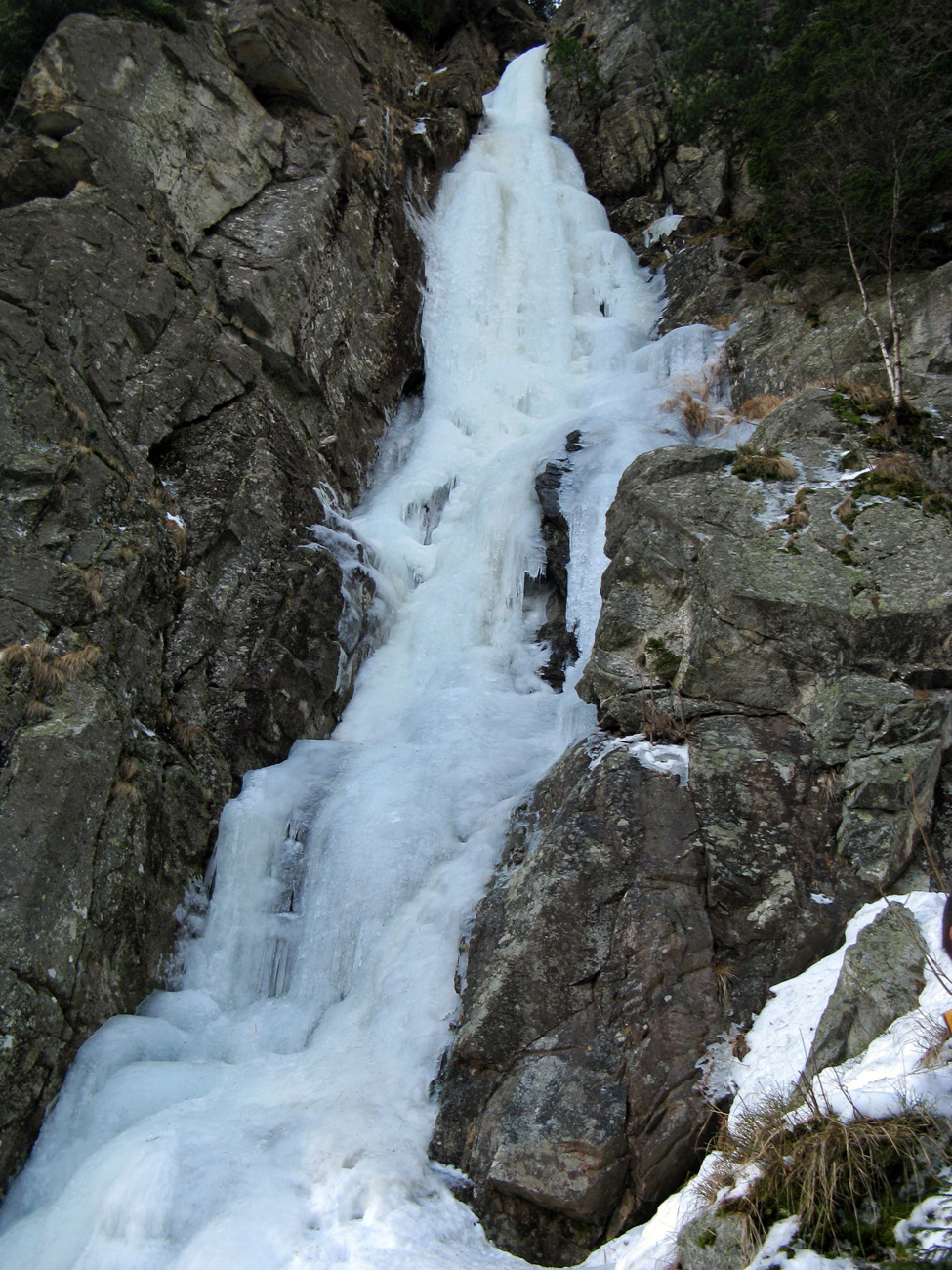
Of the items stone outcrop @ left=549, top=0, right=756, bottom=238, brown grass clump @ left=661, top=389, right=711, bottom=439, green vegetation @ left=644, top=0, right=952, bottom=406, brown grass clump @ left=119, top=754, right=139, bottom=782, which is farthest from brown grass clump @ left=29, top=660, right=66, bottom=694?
stone outcrop @ left=549, top=0, right=756, bottom=238

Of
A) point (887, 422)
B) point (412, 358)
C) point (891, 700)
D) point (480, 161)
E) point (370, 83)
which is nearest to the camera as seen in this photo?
point (891, 700)

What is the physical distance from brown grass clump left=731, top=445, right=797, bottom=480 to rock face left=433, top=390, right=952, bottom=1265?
20.4 inches

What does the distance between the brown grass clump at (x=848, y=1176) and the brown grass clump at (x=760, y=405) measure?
11277mm

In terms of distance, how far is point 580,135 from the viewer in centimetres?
2322

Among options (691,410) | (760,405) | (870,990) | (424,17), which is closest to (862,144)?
(760,405)

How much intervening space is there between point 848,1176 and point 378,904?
5.48 meters

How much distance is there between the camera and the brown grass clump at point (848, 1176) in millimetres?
3375

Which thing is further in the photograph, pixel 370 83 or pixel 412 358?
pixel 370 83

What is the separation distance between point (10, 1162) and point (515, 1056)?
390cm

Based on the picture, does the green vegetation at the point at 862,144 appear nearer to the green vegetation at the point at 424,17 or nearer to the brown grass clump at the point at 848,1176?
the brown grass clump at the point at 848,1176

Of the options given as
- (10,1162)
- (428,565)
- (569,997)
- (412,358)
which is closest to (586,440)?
(428,565)

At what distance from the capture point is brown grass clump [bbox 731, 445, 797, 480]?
932 cm

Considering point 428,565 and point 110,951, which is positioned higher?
point 428,565

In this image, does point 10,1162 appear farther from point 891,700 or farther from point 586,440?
point 586,440
